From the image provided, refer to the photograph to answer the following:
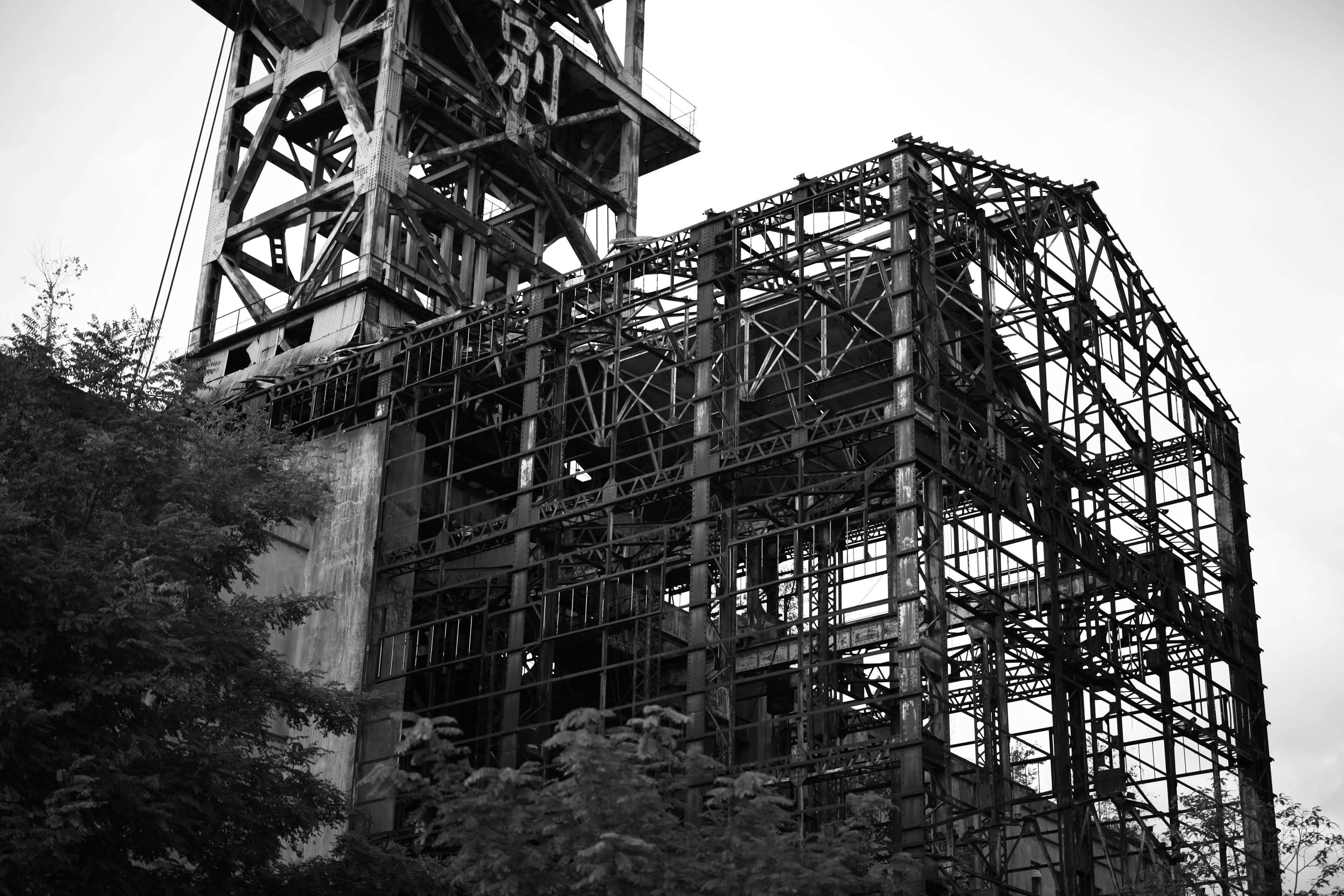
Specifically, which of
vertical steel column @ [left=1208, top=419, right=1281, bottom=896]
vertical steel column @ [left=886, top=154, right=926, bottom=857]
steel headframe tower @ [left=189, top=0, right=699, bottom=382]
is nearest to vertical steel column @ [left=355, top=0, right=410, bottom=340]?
steel headframe tower @ [left=189, top=0, right=699, bottom=382]

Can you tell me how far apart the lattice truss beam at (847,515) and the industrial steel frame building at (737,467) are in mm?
128

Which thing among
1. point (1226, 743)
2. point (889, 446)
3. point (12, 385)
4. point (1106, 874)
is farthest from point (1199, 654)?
point (12, 385)

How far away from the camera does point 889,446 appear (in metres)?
48.8

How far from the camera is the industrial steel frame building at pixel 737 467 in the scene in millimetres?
34438

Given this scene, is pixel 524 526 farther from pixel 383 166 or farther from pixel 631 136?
pixel 631 136

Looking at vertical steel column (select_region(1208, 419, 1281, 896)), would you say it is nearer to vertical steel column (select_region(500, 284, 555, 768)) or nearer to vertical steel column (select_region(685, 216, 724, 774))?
vertical steel column (select_region(685, 216, 724, 774))

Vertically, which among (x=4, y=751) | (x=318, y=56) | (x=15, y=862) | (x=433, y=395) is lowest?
(x=15, y=862)

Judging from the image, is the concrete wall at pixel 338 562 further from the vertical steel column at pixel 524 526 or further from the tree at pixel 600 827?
the tree at pixel 600 827

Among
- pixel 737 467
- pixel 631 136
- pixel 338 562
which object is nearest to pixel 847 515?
pixel 737 467

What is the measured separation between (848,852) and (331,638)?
1814 cm

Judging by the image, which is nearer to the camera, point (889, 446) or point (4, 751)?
point (4, 751)

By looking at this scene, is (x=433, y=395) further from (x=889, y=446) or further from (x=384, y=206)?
(x=889, y=446)

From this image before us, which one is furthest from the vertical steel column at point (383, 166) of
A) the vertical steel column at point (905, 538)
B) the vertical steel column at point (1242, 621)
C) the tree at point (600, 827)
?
the tree at point (600, 827)

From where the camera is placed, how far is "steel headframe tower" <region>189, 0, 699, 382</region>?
4794 cm
